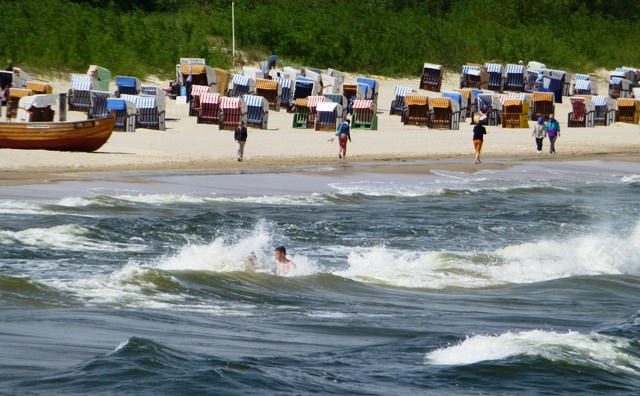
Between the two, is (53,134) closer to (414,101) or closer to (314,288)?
(314,288)

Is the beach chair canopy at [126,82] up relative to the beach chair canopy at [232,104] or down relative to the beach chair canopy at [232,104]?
up

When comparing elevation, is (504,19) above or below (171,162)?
above

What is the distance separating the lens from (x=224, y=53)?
171ft

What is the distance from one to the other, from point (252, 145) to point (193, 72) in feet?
36.6

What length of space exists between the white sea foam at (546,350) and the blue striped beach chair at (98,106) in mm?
23350

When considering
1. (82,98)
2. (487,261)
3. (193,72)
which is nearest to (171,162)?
(82,98)

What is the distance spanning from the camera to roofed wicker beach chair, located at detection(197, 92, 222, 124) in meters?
35.2

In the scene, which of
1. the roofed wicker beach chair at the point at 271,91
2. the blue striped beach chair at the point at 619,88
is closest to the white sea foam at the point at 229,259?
the roofed wicker beach chair at the point at 271,91

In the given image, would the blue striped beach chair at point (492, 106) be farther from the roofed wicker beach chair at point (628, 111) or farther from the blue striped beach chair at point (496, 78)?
the blue striped beach chair at point (496, 78)

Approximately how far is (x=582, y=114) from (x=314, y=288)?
1244 inches

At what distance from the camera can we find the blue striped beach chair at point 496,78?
2117 inches

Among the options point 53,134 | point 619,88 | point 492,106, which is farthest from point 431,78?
point 53,134

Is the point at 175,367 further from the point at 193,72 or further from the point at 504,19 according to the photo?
the point at 504,19

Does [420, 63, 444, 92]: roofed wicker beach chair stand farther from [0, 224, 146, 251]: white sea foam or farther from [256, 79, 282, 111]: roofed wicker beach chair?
[0, 224, 146, 251]: white sea foam
